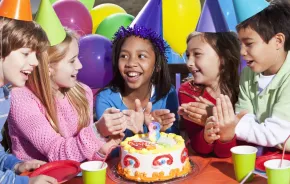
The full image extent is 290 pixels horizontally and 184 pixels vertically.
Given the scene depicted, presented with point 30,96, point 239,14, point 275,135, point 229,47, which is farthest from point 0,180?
point 229,47

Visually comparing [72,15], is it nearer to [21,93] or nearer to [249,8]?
[21,93]

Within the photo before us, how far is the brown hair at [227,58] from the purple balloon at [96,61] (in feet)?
2.15

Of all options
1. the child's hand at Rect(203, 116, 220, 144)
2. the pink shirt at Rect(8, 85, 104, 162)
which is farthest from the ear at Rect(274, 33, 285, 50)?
the pink shirt at Rect(8, 85, 104, 162)

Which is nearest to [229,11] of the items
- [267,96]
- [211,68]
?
[211,68]

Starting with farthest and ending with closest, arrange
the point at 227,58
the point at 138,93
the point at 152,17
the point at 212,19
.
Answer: the point at 152,17, the point at 138,93, the point at 227,58, the point at 212,19

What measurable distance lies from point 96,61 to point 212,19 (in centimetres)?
85

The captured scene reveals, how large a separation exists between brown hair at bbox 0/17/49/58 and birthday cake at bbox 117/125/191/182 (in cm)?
56

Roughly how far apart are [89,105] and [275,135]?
1.01 meters

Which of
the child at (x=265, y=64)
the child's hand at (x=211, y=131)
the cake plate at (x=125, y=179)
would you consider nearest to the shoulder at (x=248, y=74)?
the child at (x=265, y=64)

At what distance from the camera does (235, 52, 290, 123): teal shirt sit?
180 centimetres

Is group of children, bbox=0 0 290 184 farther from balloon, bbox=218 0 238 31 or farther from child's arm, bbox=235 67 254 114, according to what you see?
balloon, bbox=218 0 238 31

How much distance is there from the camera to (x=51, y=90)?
2070 millimetres

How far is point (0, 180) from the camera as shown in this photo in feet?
4.84

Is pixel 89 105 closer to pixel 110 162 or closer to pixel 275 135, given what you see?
pixel 110 162
